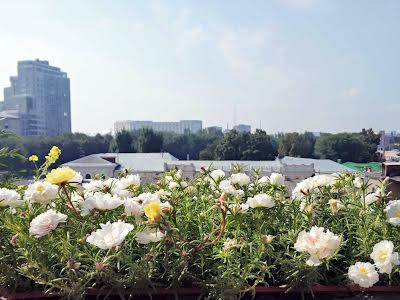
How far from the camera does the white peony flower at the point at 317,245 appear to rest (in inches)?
39.1

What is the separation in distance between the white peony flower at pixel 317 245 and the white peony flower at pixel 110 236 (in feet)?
1.37

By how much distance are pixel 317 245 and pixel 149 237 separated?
15.7 inches

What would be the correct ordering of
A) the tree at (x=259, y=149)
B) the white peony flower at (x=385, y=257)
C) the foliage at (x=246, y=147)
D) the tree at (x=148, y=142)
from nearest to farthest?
1. the white peony flower at (x=385, y=257)
2. the tree at (x=259, y=149)
3. the foliage at (x=246, y=147)
4. the tree at (x=148, y=142)

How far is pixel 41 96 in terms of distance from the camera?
65.1 meters

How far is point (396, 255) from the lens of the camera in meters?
1.05

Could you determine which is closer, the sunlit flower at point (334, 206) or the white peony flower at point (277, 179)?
the sunlit flower at point (334, 206)

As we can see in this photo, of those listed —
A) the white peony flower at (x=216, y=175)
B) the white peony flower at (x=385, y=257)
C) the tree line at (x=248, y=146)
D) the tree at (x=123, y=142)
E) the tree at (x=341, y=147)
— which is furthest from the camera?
the tree at (x=123, y=142)

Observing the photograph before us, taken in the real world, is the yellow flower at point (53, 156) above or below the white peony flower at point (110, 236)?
above

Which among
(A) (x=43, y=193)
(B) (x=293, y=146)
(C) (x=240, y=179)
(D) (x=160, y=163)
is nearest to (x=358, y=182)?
(C) (x=240, y=179)

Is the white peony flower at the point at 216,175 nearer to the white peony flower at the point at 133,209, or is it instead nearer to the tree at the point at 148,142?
the white peony flower at the point at 133,209

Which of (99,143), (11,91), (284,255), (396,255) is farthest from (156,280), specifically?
(11,91)

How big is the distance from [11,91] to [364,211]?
241 feet

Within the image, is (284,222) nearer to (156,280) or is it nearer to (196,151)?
(156,280)

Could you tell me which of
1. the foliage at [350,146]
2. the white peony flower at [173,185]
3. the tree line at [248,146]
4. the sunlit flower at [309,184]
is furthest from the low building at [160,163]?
the sunlit flower at [309,184]
